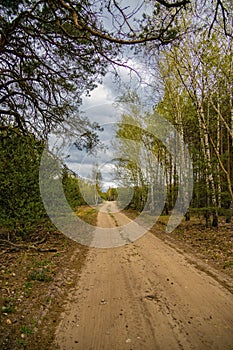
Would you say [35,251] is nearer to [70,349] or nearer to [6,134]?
[6,134]

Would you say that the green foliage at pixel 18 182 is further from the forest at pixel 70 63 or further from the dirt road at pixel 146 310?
the dirt road at pixel 146 310

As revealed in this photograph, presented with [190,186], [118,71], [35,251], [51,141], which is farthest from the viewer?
[190,186]

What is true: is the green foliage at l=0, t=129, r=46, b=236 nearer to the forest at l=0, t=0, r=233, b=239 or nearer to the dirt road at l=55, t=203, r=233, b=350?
the forest at l=0, t=0, r=233, b=239

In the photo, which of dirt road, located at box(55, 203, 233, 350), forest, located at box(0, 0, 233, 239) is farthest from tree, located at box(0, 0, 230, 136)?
dirt road, located at box(55, 203, 233, 350)

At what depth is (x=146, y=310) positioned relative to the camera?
13.5 feet

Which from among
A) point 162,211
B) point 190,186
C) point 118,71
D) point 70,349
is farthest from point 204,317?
point 162,211

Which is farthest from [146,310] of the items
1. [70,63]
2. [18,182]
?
[70,63]

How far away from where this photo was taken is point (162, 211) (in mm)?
21875

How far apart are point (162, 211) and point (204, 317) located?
59.7 feet

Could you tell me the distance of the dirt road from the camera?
128 inches

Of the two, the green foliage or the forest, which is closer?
the forest

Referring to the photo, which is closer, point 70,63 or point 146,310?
point 146,310

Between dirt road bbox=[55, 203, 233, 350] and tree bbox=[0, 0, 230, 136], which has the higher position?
tree bbox=[0, 0, 230, 136]

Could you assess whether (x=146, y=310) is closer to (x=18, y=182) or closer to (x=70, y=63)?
(x=18, y=182)
